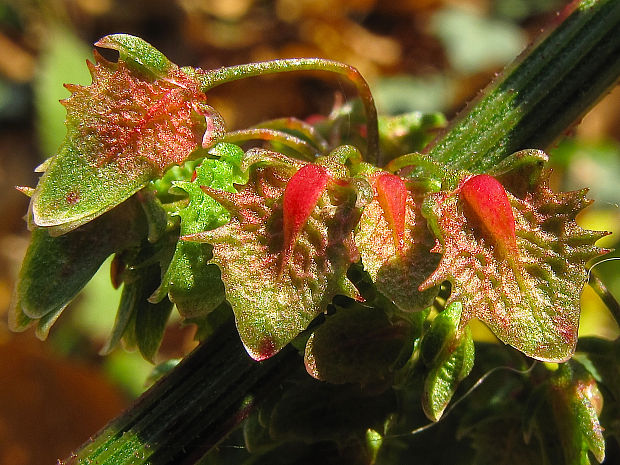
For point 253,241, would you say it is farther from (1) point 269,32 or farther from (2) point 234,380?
(1) point 269,32

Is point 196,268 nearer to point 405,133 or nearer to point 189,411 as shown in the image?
point 189,411

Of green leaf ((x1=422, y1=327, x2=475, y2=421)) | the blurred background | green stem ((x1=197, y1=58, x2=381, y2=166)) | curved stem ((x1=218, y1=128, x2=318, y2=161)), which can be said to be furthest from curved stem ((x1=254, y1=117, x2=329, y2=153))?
the blurred background

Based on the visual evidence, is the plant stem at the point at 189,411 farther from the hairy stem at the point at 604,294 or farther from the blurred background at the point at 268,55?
the blurred background at the point at 268,55

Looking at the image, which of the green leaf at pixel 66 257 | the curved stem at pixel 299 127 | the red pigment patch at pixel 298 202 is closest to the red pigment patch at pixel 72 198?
the green leaf at pixel 66 257

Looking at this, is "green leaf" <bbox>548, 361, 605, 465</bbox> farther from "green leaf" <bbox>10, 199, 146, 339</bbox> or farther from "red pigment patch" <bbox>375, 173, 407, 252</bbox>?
"green leaf" <bbox>10, 199, 146, 339</bbox>

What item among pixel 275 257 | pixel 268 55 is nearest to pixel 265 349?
pixel 275 257

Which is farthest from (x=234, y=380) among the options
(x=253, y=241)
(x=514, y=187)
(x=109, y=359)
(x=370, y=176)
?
(x=109, y=359)
